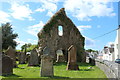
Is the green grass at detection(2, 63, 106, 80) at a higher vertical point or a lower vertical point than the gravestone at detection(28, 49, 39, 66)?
lower

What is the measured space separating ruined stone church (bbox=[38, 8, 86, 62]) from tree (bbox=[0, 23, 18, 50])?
1572 centimetres

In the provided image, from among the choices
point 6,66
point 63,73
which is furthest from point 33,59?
point 6,66

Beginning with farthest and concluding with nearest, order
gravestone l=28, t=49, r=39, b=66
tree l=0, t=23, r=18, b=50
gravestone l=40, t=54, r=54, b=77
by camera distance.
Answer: tree l=0, t=23, r=18, b=50, gravestone l=28, t=49, r=39, b=66, gravestone l=40, t=54, r=54, b=77

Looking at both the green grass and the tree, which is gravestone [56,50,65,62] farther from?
the tree

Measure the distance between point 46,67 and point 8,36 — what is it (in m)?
32.9

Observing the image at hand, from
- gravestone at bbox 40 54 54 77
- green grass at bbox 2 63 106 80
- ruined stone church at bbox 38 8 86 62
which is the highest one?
ruined stone church at bbox 38 8 86 62

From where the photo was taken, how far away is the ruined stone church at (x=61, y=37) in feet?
91.5

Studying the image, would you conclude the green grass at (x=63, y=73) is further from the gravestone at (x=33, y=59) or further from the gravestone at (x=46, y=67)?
the gravestone at (x=33, y=59)

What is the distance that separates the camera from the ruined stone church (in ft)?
91.5

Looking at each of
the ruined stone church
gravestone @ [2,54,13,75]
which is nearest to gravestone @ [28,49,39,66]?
the ruined stone church

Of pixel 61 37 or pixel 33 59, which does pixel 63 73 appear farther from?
pixel 61 37

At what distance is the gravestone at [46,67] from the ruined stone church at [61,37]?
1592 cm

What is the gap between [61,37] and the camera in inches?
1130

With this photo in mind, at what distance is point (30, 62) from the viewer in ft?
65.0
